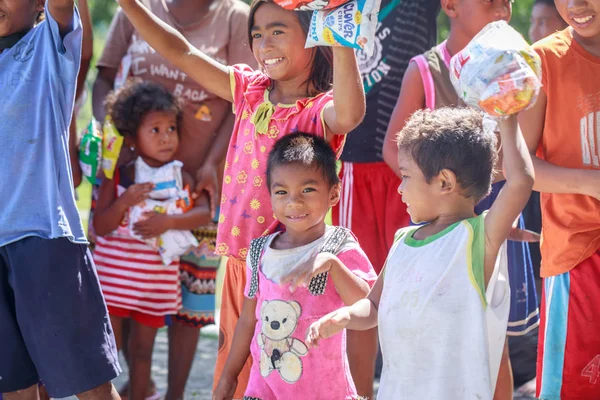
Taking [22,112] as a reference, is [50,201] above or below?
below

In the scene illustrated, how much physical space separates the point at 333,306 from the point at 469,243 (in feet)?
2.20

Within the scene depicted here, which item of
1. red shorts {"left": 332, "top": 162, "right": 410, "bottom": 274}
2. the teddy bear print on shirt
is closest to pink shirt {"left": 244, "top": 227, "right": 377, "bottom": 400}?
the teddy bear print on shirt

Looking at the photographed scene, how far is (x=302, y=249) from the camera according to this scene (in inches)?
121

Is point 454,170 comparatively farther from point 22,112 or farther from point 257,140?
point 22,112

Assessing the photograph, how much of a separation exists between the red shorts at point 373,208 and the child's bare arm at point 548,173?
94cm

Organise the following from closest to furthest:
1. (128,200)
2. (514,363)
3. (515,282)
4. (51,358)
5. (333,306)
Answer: (333,306)
(51,358)
(515,282)
(128,200)
(514,363)

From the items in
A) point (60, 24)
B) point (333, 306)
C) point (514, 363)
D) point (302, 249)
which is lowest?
point (514, 363)

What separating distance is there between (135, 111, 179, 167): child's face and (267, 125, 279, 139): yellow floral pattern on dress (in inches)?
49.3

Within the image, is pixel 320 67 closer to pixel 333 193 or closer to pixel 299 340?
pixel 333 193

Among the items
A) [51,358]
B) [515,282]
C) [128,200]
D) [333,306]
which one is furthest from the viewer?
[128,200]

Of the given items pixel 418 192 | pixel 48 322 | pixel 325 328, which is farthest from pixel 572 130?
pixel 48 322

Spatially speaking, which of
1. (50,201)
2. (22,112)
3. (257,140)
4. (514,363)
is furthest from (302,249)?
(514,363)

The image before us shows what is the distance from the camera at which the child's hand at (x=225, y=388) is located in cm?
320

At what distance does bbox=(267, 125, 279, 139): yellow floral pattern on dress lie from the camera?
131 inches
